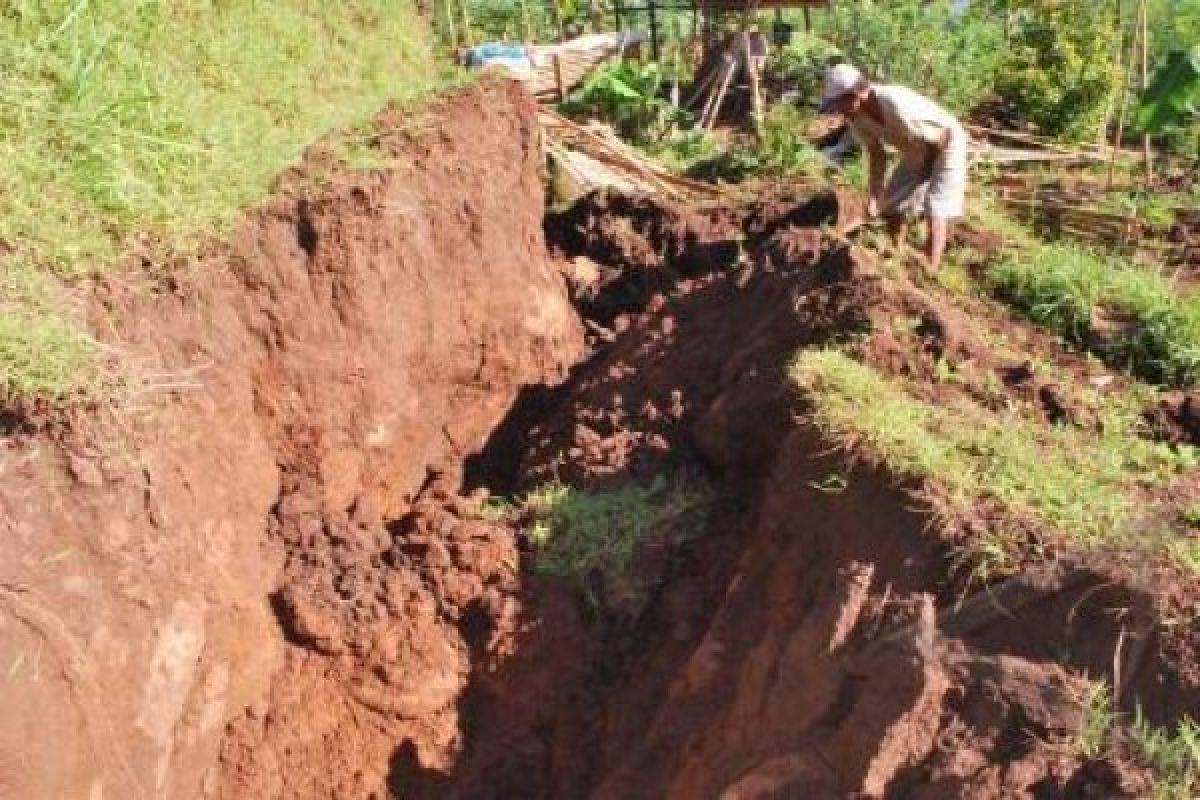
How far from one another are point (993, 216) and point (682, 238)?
2.64 m

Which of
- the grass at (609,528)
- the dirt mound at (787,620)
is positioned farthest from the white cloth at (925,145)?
the grass at (609,528)

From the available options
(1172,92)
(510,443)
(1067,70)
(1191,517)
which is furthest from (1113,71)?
(1191,517)

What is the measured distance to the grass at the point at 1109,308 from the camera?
247 inches

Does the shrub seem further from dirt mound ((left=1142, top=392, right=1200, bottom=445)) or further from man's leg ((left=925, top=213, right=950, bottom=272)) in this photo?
dirt mound ((left=1142, top=392, right=1200, bottom=445))

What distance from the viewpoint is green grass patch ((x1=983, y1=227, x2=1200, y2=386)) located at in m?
6.28

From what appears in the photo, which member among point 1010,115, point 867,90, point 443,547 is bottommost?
point 1010,115

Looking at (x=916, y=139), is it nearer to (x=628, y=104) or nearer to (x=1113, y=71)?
(x=628, y=104)

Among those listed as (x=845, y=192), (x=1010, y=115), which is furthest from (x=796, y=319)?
(x=1010, y=115)

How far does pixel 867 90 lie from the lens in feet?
21.7

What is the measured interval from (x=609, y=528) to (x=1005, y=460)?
1723mm

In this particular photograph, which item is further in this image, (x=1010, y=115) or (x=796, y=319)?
(x=1010, y=115)

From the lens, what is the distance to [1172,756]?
2.90 m

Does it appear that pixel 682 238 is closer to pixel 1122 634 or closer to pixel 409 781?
pixel 409 781

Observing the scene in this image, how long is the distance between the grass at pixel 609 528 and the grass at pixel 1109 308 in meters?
2.63
